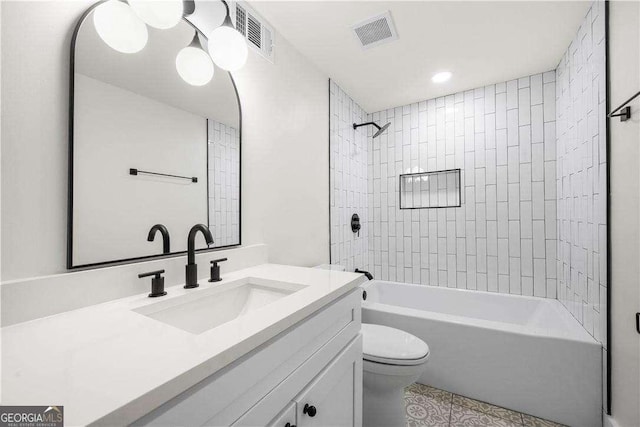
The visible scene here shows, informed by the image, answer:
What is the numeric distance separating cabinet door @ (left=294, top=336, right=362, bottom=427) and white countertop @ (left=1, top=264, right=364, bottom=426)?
0.79 ft

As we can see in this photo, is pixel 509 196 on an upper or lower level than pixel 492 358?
upper

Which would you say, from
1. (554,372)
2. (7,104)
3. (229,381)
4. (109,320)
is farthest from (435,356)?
(7,104)

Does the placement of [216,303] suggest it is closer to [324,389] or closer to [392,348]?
[324,389]

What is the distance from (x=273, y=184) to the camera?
5.32ft

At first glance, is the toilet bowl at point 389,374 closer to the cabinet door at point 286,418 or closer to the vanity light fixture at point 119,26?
the cabinet door at point 286,418

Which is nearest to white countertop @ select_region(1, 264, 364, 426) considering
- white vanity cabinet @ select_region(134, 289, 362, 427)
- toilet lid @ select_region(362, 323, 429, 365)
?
white vanity cabinet @ select_region(134, 289, 362, 427)

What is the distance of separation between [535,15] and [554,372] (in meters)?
2.06

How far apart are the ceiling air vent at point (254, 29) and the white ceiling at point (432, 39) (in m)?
0.06

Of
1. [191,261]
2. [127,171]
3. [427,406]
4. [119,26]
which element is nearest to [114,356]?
[191,261]

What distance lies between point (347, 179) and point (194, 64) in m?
→ 1.65

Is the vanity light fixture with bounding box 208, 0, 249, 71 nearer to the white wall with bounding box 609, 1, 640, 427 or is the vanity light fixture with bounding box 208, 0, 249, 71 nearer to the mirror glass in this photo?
the mirror glass

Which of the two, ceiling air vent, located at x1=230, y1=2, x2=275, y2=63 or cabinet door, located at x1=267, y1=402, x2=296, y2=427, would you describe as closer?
cabinet door, located at x1=267, y1=402, x2=296, y2=427

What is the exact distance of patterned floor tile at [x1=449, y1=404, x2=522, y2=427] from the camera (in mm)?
1480

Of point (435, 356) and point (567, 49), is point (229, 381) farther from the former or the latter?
point (567, 49)
